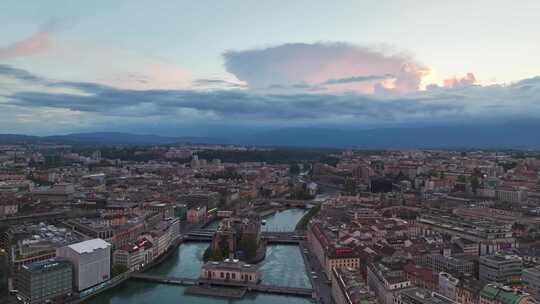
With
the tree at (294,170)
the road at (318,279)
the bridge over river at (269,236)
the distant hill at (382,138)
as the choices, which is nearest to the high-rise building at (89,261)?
the road at (318,279)

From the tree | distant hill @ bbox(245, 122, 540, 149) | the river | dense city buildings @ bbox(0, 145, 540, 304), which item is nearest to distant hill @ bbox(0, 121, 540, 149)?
distant hill @ bbox(245, 122, 540, 149)

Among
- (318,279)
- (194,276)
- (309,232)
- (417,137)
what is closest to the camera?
(318,279)

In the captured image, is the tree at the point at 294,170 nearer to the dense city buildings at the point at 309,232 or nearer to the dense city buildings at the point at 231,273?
the dense city buildings at the point at 309,232

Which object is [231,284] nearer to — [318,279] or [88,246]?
[318,279]

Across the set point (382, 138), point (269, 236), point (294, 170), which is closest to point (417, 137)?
point (382, 138)

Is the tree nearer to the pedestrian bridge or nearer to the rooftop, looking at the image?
the pedestrian bridge

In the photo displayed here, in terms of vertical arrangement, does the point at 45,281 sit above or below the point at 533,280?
below
